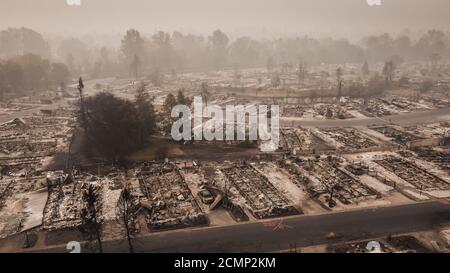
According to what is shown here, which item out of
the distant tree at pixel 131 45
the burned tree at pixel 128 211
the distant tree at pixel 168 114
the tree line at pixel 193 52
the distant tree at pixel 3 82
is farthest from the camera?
the tree line at pixel 193 52

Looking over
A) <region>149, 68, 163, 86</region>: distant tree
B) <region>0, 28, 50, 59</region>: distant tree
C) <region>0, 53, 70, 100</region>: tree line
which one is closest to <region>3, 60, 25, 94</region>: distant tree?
<region>0, 53, 70, 100</region>: tree line

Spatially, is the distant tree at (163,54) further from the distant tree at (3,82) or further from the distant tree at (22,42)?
the distant tree at (3,82)

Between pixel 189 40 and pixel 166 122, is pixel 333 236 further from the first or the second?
pixel 189 40

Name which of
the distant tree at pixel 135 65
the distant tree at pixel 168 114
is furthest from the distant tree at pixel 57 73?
the distant tree at pixel 168 114

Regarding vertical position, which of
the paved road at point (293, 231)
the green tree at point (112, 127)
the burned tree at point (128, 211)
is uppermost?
the green tree at point (112, 127)

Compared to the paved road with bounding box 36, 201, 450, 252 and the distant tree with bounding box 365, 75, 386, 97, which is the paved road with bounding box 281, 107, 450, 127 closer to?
the distant tree with bounding box 365, 75, 386, 97

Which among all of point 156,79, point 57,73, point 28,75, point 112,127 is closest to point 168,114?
point 112,127

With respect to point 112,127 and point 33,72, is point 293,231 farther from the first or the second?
point 33,72
